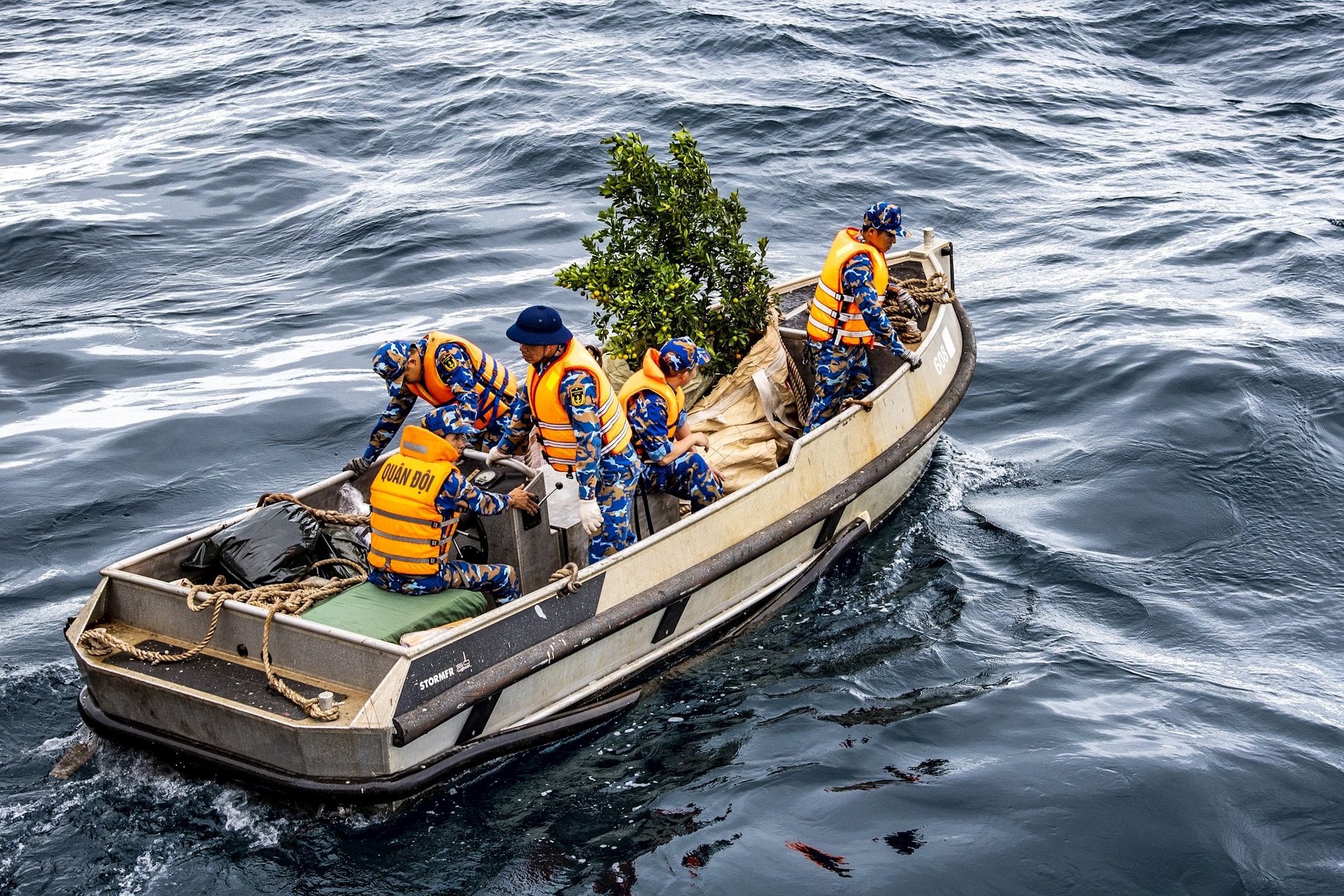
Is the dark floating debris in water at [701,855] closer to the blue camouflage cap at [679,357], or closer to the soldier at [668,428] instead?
the soldier at [668,428]

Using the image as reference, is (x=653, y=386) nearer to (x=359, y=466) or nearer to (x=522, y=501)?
(x=522, y=501)

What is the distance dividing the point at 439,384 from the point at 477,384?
1.63ft

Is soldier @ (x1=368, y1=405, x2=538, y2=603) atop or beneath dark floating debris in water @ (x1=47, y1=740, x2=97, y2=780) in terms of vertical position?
atop

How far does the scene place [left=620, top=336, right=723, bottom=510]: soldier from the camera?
28.0ft

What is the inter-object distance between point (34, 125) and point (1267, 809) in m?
24.0

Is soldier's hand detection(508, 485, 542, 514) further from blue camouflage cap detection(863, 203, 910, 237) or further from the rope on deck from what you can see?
the rope on deck

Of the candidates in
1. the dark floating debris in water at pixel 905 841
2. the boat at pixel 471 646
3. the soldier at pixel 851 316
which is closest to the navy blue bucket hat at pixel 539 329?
the boat at pixel 471 646

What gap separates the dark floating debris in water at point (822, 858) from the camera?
6.84m

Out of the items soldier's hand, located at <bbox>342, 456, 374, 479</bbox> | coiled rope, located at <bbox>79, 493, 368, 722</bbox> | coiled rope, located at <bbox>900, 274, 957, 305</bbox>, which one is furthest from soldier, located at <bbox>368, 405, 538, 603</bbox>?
coiled rope, located at <bbox>900, 274, 957, 305</bbox>

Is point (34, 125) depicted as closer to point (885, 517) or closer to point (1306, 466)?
point (885, 517)

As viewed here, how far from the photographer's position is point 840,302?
10.1 metres

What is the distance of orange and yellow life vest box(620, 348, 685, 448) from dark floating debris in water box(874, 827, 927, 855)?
3.16 m

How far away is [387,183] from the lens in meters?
20.1

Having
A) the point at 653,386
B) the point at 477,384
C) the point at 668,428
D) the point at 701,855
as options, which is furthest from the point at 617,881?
the point at 477,384
